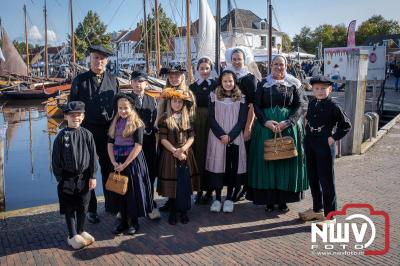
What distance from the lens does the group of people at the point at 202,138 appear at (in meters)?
4.21

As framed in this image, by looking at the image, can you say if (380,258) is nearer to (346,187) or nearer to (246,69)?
(346,187)

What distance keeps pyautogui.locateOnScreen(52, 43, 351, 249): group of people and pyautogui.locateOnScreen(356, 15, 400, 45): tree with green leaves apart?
2580 inches

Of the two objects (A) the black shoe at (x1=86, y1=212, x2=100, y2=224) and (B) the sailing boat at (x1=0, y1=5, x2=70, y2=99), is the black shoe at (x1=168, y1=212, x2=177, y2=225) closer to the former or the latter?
(A) the black shoe at (x1=86, y1=212, x2=100, y2=224)

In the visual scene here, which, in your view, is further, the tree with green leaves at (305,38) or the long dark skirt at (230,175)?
the tree with green leaves at (305,38)

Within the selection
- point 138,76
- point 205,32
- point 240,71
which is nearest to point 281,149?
Answer: point 240,71

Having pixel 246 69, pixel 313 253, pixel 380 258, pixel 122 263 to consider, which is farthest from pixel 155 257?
pixel 246 69

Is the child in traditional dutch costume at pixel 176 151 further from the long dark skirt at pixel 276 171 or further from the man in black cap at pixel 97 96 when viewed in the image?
the long dark skirt at pixel 276 171

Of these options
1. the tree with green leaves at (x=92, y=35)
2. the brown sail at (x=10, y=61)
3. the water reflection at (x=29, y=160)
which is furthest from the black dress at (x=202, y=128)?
the tree with green leaves at (x=92, y=35)

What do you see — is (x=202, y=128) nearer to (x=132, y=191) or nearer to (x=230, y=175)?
(x=230, y=175)

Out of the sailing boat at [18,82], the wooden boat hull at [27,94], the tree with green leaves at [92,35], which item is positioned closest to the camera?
the wooden boat hull at [27,94]

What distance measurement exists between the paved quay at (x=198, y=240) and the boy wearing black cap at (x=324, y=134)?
0.51 meters

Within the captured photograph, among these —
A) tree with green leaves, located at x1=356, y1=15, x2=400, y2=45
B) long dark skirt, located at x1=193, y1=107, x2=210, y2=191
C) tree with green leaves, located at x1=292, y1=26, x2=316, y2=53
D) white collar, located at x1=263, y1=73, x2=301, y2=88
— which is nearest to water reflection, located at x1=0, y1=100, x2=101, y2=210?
long dark skirt, located at x1=193, y1=107, x2=210, y2=191

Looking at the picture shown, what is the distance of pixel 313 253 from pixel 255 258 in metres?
0.59

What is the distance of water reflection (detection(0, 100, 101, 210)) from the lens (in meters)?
7.50
